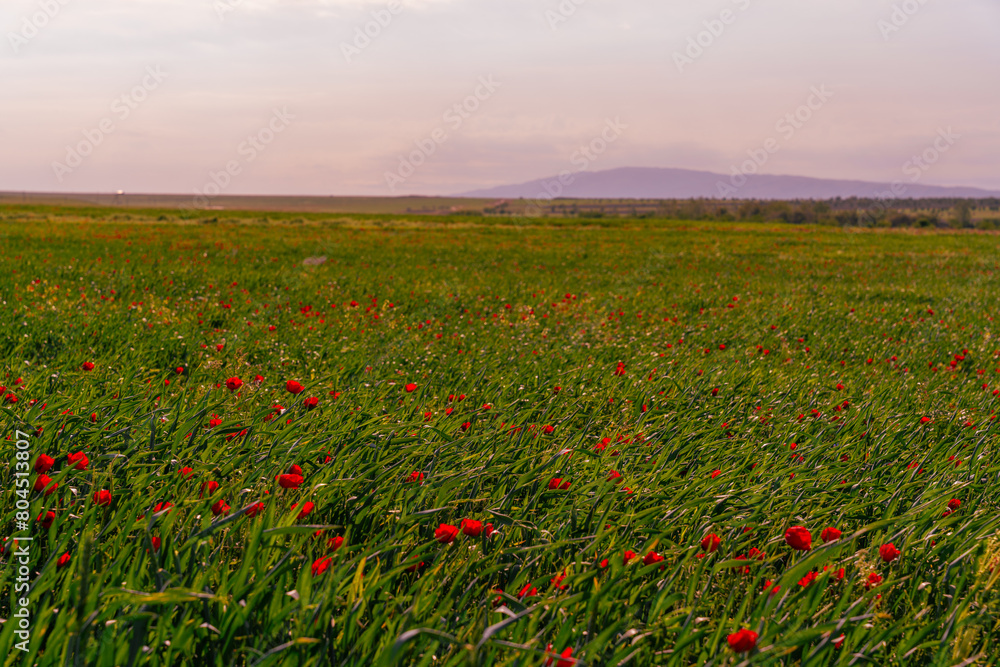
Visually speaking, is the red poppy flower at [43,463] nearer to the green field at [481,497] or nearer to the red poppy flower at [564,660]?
the green field at [481,497]

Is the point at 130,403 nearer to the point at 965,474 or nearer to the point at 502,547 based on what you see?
the point at 502,547

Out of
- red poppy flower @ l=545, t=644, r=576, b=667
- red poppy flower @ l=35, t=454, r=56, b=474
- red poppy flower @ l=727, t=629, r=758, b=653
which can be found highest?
red poppy flower @ l=35, t=454, r=56, b=474

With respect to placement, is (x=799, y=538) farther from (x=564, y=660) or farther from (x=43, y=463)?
(x=43, y=463)

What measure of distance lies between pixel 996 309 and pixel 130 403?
51.0ft

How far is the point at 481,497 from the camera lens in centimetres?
272

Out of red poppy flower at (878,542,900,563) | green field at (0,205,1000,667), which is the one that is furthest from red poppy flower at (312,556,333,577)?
red poppy flower at (878,542,900,563)

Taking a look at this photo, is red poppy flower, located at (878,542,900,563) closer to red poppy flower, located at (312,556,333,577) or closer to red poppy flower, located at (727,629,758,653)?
red poppy flower, located at (727,629,758,653)

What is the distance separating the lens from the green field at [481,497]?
178 cm

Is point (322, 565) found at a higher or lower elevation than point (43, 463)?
lower

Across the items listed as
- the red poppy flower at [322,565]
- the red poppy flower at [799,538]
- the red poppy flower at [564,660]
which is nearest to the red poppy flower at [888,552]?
the red poppy flower at [799,538]

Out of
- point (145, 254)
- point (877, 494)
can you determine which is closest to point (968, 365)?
point (877, 494)

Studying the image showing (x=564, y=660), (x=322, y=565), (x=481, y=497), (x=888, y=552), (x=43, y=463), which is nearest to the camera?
(x=564, y=660)

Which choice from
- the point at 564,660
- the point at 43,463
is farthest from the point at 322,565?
the point at 43,463

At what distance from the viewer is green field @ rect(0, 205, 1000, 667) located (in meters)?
1.78
